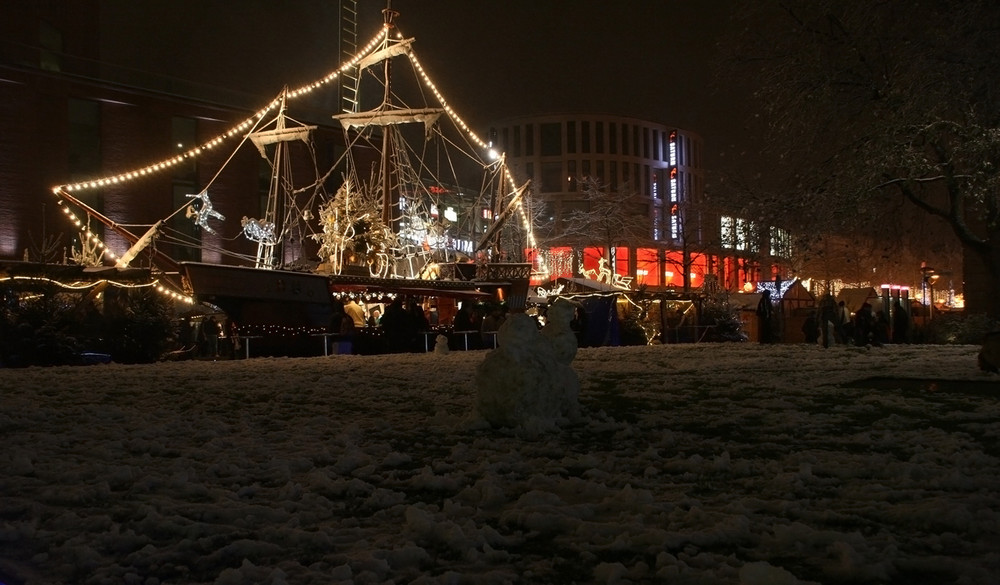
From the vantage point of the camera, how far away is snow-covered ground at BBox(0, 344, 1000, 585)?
3.39 meters

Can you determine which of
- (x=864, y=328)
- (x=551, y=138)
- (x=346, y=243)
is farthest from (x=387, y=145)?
(x=551, y=138)

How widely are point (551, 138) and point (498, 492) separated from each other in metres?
97.8

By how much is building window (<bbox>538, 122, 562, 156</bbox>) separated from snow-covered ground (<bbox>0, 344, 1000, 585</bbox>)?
9206 cm

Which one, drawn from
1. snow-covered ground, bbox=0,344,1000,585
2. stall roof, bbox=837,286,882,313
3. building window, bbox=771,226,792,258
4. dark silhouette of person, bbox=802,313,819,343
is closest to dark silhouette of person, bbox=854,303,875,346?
dark silhouette of person, bbox=802,313,819,343

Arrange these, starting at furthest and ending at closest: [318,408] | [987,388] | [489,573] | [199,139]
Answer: [199,139] → [987,388] → [318,408] → [489,573]

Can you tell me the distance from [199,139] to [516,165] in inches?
2280

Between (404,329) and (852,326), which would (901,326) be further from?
(404,329)

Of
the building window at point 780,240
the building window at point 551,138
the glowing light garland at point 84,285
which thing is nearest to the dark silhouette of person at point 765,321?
the building window at point 780,240

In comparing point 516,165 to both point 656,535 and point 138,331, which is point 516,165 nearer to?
point 138,331

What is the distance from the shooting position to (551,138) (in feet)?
328

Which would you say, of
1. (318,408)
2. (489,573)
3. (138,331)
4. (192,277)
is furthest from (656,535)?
(192,277)

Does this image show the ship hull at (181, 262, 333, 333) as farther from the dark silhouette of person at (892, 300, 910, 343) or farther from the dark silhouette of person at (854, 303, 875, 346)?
the dark silhouette of person at (892, 300, 910, 343)

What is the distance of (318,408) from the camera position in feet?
29.8

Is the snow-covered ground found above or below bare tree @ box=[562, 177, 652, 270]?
below
